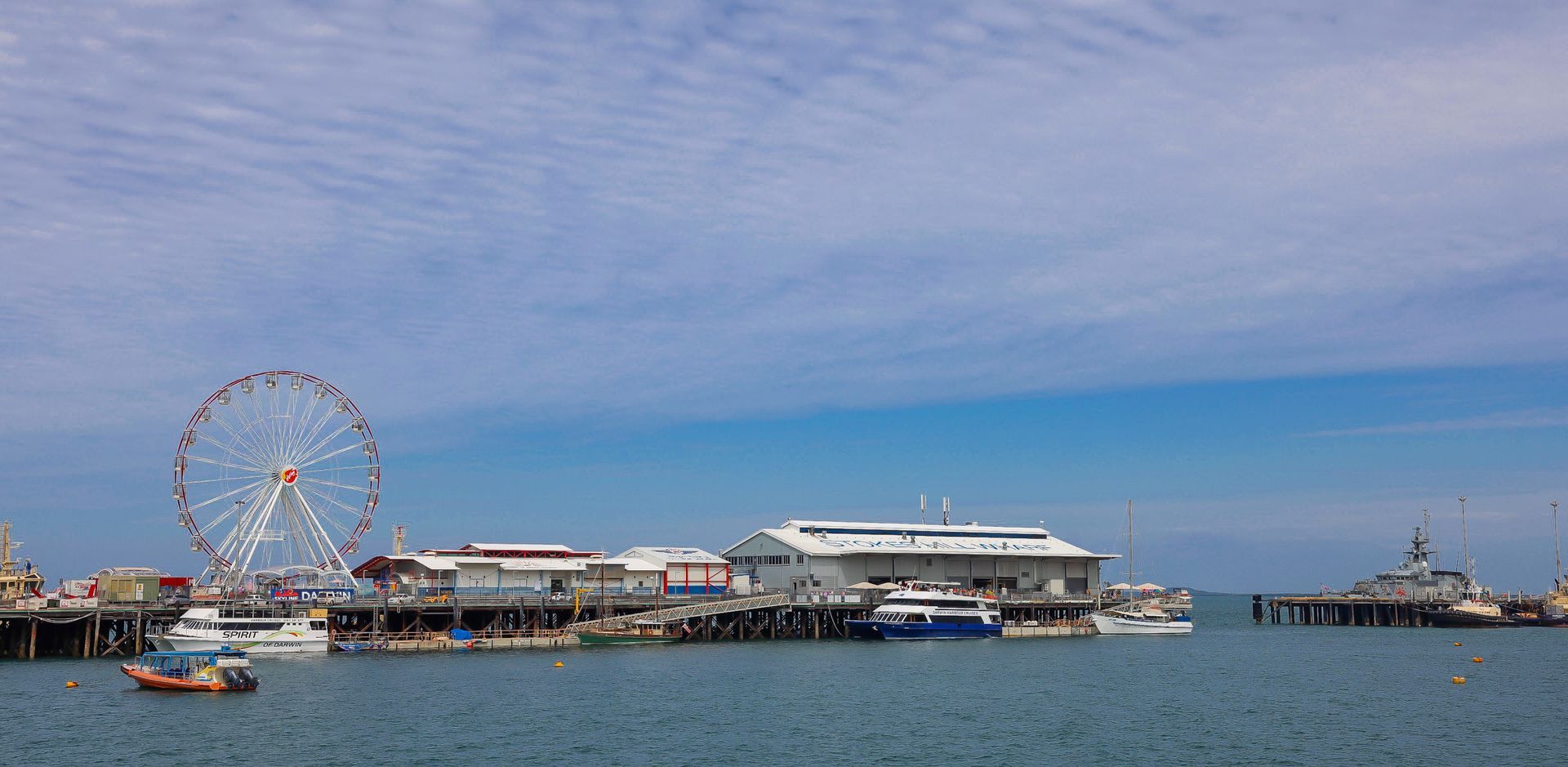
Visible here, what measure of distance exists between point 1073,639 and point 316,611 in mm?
56680

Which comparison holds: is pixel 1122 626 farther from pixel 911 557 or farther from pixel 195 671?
pixel 195 671

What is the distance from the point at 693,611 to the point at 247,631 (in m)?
30.5

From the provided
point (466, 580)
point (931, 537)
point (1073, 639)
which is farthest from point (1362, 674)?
point (466, 580)

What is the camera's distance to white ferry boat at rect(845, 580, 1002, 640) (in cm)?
9725

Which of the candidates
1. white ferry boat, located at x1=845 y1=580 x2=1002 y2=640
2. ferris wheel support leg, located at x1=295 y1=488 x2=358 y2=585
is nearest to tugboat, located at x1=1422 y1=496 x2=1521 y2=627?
white ferry boat, located at x1=845 y1=580 x2=1002 y2=640

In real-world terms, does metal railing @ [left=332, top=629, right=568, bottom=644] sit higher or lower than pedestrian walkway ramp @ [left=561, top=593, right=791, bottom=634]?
lower

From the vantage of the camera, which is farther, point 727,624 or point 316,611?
point 727,624

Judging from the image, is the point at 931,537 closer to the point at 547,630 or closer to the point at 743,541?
the point at 743,541

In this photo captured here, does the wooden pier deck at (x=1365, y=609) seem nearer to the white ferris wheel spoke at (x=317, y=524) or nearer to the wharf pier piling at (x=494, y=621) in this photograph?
the wharf pier piling at (x=494, y=621)

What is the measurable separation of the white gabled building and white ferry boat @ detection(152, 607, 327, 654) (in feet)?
127

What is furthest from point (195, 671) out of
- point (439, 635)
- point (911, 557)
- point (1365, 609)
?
point (1365, 609)

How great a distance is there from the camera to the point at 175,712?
180 ft

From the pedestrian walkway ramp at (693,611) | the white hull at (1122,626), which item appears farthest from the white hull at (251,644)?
the white hull at (1122,626)

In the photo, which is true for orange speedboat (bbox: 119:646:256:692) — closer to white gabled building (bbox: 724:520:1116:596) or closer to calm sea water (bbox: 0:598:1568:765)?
calm sea water (bbox: 0:598:1568:765)
